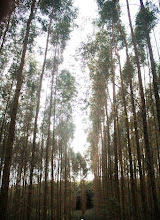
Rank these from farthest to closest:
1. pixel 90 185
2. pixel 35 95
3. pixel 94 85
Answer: pixel 90 185 < pixel 35 95 < pixel 94 85

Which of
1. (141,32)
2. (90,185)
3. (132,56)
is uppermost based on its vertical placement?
(141,32)

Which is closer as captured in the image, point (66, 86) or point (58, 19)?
point (58, 19)

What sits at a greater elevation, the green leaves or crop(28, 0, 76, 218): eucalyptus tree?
crop(28, 0, 76, 218): eucalyptus tree

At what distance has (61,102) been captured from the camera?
14.3 meters

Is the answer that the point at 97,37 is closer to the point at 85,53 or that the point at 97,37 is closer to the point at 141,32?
the point at 85,53

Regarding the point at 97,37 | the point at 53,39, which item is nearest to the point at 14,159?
the point at 53,39

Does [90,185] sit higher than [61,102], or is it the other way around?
[61,102]

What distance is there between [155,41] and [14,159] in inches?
637

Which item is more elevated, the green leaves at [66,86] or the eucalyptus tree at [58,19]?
the eucalyptus tree at [58,19]

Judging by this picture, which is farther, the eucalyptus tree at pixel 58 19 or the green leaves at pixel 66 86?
the green leaves at pixel 66 86

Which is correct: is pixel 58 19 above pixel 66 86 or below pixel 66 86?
above

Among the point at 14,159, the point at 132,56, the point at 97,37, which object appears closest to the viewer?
the point at 97,37

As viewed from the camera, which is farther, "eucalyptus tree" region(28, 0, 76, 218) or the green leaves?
the green leaves

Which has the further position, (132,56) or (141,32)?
(132,56)
